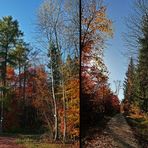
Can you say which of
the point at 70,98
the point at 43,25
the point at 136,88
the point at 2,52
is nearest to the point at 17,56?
the point at 2,52

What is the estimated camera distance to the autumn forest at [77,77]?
3.29 meters

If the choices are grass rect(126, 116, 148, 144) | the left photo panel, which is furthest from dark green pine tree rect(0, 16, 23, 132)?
grass rect(126, 116, 148, 144)

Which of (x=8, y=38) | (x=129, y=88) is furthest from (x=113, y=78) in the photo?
(x=8, y=38)

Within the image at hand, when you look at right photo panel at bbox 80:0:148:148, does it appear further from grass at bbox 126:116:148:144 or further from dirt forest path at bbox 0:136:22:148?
dirt forest path at bbox 0:136:22:148

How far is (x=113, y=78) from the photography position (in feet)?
11.0

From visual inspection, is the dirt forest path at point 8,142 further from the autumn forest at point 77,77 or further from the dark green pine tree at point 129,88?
the dark green pine tree at point 129,88

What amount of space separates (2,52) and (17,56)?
0.87 ft

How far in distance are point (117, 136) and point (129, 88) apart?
0.51 metres

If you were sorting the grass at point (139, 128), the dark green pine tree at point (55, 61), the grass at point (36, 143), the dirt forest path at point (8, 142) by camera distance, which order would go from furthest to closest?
the dirt forest path at point (8, 142) → the dark green pine tree at point (55, 61) → the grass at point (36, 143) → the grass at point (139, 128)

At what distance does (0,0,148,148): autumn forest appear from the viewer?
329 cm

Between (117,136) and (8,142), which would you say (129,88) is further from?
(8,142)

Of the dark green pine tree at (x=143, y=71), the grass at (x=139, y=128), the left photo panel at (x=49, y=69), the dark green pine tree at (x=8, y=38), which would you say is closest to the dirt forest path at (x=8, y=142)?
the left photo panel at (x=49, y=69)

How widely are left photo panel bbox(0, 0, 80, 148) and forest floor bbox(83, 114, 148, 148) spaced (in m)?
0.36

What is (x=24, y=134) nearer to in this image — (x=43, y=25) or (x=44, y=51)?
(x=44, y=51)
